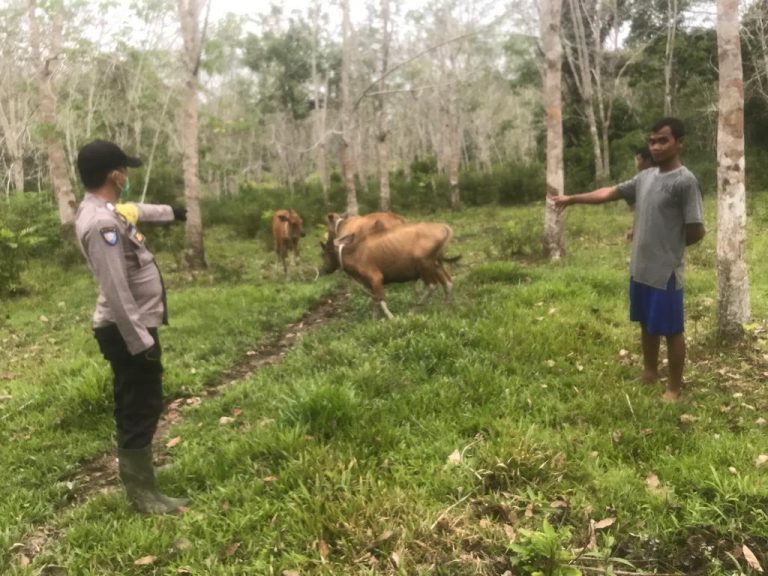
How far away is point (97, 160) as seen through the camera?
3.45m

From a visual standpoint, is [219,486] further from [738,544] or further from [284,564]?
[738,544]

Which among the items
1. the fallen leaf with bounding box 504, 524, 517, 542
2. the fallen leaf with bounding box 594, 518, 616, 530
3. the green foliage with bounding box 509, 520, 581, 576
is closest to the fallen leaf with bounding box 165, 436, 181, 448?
the fallen leaf with bounding box 504, 524, 517, 542

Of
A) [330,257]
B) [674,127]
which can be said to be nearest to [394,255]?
[330,257]

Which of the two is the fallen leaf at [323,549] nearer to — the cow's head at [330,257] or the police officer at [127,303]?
the police officer at [127,303]

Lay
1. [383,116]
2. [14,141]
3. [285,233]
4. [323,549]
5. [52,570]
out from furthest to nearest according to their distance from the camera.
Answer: [14,141], [383,116], [285,233], [52,570], [323,549]

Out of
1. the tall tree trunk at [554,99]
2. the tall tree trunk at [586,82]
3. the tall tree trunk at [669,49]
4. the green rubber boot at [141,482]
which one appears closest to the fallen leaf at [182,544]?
the green rubber boot at [141,482]

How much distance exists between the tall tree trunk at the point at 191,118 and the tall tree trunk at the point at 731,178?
9.99 m

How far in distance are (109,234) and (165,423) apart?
2.58 meters

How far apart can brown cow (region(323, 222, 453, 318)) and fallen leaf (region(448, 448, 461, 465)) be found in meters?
3.70

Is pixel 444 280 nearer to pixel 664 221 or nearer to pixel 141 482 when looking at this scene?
pixel 664 221

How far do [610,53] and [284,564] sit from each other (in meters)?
28.9

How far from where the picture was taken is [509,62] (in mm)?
30578

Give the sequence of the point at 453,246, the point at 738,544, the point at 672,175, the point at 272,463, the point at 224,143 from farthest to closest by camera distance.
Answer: the point at 224,143
the point at 453,246
the point at 672,175
the point at 272,463
the point at 738,544

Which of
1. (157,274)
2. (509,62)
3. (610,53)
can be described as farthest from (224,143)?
(157,274)
